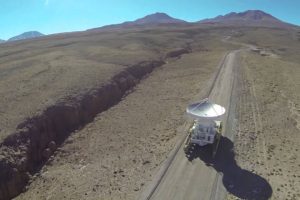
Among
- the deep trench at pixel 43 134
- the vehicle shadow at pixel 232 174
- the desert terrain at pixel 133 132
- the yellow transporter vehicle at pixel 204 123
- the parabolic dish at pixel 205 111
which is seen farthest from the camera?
the yellow transporter vehicle at pixel 204 123


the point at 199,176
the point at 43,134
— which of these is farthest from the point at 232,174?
the point at 43,134

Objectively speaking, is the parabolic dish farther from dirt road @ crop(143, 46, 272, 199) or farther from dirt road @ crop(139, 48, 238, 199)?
dirt road @ crop(139, 48, 238, 199)

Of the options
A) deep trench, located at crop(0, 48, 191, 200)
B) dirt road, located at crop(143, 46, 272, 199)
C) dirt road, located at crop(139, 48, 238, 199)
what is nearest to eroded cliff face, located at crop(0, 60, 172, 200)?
deep trench, located at crop(0, 48, 191, 200)

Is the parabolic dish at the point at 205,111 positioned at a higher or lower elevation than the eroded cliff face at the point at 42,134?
higher

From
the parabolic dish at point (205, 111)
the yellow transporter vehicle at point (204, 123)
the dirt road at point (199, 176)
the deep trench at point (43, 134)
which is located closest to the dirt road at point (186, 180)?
the dirt road at point (199, 176)

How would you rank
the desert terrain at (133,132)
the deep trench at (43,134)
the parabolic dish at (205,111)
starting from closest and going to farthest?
the desert terrain at (133,132)
the deep trench at (43,134)
the parabolic dish at (205,111)

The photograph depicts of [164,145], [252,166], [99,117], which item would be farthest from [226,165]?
[99,117]

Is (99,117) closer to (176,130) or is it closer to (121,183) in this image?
(176,130)

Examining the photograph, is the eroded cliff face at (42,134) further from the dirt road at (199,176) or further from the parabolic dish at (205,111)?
the parabolic dish at (205,111)
